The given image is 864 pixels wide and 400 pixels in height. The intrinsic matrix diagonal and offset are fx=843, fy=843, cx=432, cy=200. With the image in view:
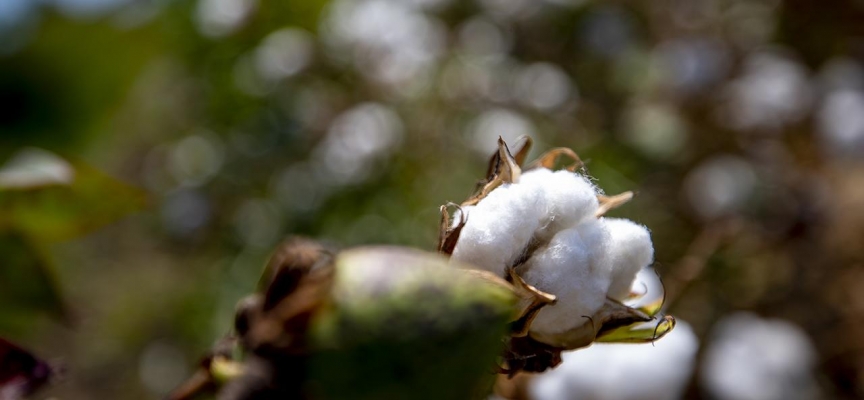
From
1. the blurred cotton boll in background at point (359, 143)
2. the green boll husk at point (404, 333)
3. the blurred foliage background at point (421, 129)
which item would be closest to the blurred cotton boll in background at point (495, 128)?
the blurred foliage background at point (421, 129)

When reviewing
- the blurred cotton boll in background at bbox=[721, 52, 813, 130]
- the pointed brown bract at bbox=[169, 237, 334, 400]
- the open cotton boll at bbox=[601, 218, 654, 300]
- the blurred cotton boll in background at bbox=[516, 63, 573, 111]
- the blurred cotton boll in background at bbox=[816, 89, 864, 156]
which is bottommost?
the blurred cotton boll in background at bbox=[816, 89, 864, 156]

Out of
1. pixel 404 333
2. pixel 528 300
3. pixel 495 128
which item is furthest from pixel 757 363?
pixel 404 333

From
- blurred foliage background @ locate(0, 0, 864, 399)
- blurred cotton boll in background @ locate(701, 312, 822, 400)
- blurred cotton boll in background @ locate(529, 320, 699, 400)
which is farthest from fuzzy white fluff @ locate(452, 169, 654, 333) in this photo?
blurred cotton boll in background @ locate(701, 312, 822, 400)

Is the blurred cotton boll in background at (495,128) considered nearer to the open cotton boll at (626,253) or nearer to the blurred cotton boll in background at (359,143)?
the blurred cotton boll in background at (359,143)

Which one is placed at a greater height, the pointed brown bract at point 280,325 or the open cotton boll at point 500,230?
the pointed brown bract at point 280,325

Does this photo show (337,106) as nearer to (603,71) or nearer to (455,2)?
(455,2)

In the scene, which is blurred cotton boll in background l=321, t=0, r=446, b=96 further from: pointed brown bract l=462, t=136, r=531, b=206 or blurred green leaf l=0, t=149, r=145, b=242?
pointed brown bract l=462, t=136, r=531, b=206

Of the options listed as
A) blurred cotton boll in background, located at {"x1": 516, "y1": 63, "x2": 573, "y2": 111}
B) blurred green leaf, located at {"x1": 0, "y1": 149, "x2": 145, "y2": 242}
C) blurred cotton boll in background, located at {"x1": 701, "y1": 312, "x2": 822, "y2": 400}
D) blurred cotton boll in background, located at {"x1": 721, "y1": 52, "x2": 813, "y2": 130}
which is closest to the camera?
blurred green leaf, located at {"x1": 0, "y1": 149, "x2": 145, "y2": 242}
